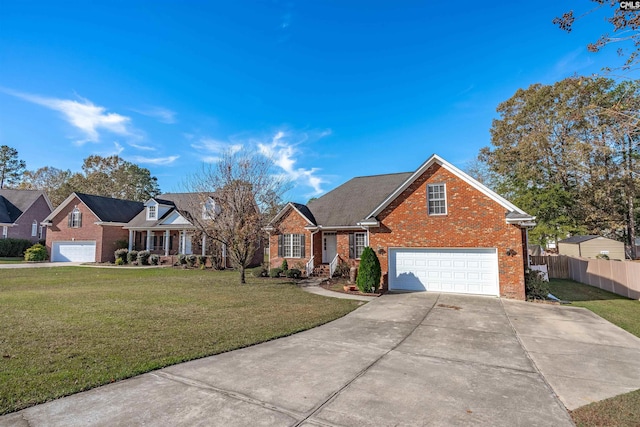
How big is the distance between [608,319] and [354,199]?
13777 mm

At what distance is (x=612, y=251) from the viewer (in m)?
24.1

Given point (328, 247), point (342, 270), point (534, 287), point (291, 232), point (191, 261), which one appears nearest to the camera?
point (534, 287)

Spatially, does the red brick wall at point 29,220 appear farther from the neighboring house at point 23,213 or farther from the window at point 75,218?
the window at point 75,218

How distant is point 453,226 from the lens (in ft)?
45.2

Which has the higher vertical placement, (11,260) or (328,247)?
(328,247)

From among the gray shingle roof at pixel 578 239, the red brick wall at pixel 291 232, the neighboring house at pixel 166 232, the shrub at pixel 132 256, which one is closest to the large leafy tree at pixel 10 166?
the neighboring house at pixel 166 232

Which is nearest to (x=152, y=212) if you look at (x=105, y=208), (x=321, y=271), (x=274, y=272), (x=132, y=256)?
(x=132, y=256)

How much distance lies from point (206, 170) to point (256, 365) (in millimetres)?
14735

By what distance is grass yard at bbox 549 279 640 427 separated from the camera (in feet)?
12.9

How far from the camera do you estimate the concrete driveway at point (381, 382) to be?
12.6ft

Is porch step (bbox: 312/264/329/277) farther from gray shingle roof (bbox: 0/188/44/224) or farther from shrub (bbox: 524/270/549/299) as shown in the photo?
gray shingle roof (bbox: 0/188/44/224)

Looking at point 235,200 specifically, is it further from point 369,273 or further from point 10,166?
point 10,166

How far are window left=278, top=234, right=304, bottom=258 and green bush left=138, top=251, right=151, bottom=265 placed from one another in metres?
13.7

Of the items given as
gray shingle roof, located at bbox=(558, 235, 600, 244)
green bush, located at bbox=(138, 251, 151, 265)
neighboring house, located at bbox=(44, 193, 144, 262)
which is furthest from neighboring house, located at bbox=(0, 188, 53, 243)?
gray shingle roof, located at bbox=(558, 235, 600, 244)
